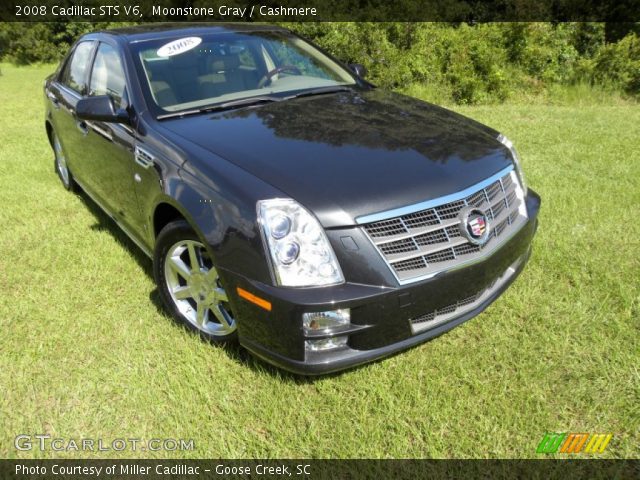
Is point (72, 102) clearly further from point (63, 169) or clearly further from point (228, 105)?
point (228, 105)

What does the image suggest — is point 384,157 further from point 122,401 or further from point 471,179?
point 122,401

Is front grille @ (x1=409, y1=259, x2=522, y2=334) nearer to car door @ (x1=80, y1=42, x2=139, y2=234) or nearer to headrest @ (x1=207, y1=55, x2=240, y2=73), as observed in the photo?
car door @ (x1=80, y1=42, x2=139, y2=234)

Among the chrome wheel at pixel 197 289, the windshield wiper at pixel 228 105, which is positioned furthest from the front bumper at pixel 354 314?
the windshield wiper at pixel 228 105

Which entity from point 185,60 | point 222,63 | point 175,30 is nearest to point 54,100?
point 175,30

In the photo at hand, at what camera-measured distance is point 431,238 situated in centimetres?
215

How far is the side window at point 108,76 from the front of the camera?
10.3 ft

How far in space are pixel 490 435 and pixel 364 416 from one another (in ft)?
1.78

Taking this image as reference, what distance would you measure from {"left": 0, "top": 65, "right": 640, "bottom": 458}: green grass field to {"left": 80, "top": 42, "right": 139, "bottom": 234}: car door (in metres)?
0.47

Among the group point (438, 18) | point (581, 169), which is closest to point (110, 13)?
point (438, 18)

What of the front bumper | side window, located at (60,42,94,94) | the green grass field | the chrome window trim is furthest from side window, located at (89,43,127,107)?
the chrome window trim

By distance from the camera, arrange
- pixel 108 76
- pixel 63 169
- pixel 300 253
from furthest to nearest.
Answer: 1. pixel 63 169
2. pixel 108 76
3. pixel 300 253

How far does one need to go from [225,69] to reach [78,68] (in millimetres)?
1695

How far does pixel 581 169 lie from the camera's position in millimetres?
5051

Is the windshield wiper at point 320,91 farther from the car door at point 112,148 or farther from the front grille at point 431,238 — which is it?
the front grille at point 431,238
